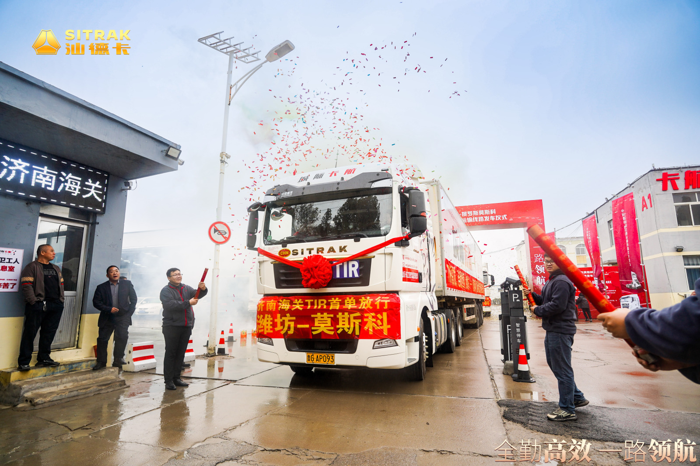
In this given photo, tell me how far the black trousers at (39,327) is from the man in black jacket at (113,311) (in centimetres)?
67

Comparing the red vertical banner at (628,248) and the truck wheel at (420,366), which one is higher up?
the red vertical banner at (628,248)

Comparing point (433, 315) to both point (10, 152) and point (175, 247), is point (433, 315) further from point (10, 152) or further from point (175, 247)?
point (175, 247)

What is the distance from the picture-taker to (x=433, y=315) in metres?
6.64

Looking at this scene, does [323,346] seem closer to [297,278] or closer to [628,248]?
[297,278]

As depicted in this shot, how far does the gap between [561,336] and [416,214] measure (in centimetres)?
224

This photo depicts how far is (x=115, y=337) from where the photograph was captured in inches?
261

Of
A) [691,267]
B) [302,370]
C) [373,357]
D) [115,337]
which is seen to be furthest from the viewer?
[691,267]

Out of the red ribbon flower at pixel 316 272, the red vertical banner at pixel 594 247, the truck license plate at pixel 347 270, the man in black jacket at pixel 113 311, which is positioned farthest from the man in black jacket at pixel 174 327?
the red vertical banner at pixel 594 247

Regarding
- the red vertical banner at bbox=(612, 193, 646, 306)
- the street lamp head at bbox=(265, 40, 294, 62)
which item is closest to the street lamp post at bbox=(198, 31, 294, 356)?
the street lamp head at bbox=(265, 40, 294, 62)

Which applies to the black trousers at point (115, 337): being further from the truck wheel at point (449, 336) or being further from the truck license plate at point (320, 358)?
the truck wheel at point (449, 336)

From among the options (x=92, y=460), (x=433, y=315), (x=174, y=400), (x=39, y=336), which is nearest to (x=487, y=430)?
(x=433, y=315)

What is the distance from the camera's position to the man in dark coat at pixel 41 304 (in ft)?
16.7

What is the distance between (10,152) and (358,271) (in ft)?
17.5

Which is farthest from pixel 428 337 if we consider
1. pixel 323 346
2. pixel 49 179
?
pixel 49 179
